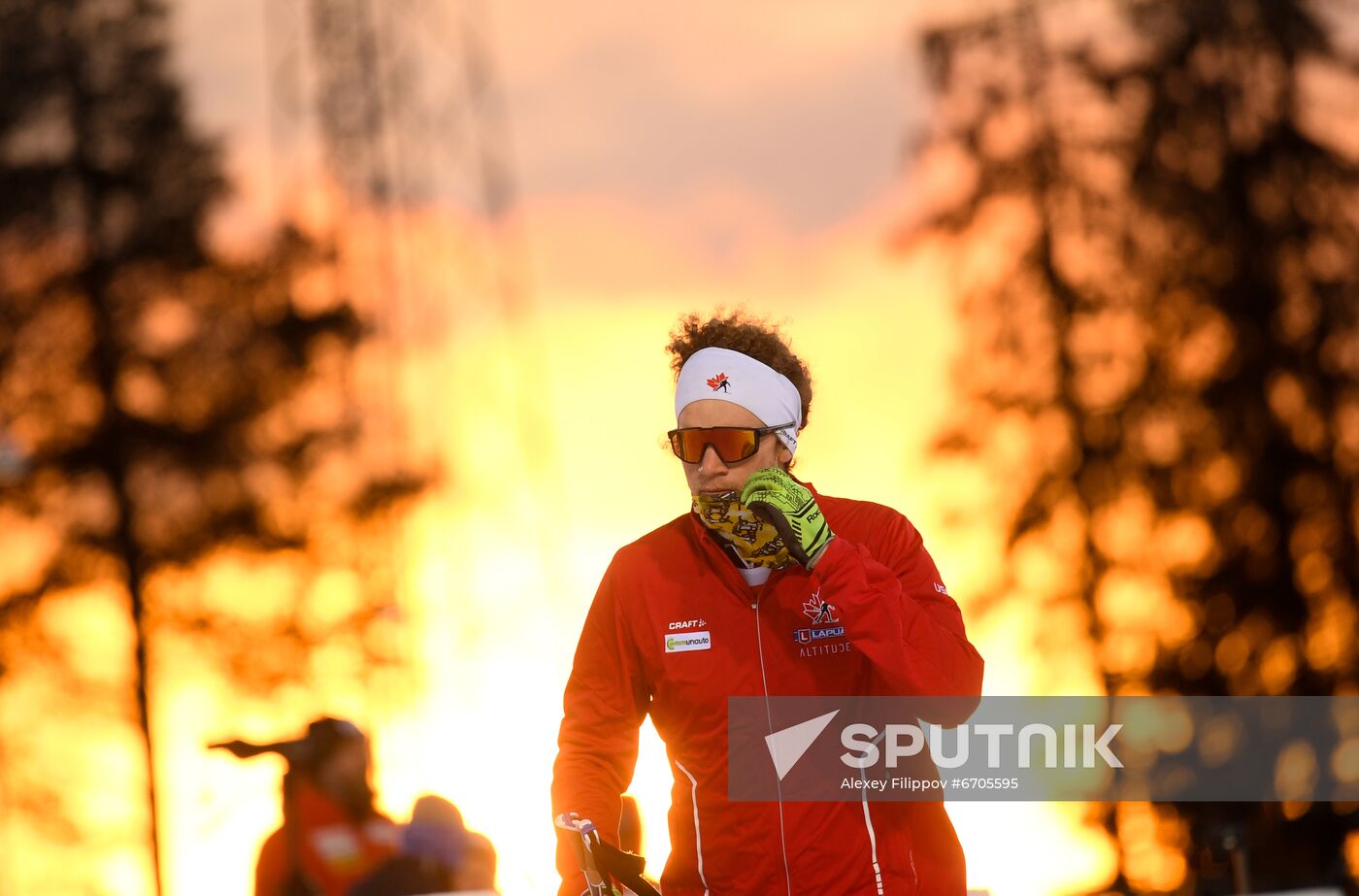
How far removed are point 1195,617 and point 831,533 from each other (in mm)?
21310

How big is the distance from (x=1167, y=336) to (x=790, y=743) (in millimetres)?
21401

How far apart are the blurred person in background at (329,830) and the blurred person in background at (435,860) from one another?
0.23 feet

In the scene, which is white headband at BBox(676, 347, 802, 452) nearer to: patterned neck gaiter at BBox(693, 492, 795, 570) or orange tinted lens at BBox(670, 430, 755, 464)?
orange tinted lens at BBox(670, 430, 755, 464)

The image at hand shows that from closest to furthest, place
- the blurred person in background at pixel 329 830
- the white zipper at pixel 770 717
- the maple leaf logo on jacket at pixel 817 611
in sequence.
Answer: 1. the white zipper at pixel 770 717
2. the maple leaf logo on jacket at pixel 817 611
3. the blurred person in background at pixel 329 830

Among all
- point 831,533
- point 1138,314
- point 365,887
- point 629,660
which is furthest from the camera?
point 1138,314

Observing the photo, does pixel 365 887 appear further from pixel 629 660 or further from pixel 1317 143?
pixel 1317 143

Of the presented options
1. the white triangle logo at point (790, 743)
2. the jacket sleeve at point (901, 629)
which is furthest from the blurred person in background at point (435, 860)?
the jacket sleeve at point (901, 629)

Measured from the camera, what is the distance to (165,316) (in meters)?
24.1

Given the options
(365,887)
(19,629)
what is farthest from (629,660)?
(19,629)

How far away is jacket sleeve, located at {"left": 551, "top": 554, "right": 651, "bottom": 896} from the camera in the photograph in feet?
12.8

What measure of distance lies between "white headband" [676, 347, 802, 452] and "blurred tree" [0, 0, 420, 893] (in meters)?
19.4

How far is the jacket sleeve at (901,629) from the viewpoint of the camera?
11.7 feet

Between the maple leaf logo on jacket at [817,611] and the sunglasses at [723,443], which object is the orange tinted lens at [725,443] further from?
the maple leaf logo on jacket at [817,611]

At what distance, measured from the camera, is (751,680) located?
382 centimetres
